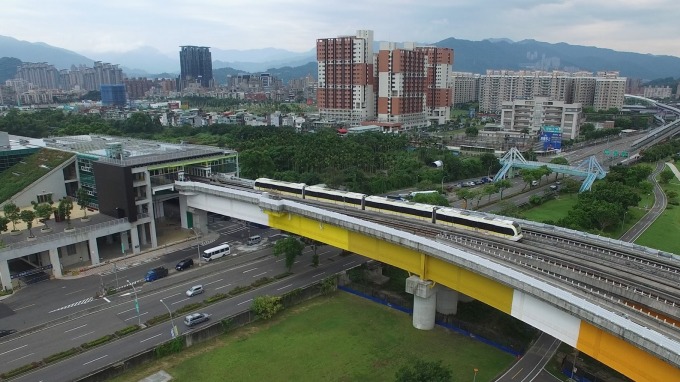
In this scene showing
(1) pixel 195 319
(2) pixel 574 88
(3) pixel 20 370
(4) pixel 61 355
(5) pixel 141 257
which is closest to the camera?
(3) pixel 20 370

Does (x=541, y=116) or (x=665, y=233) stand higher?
(x=541, y=116)

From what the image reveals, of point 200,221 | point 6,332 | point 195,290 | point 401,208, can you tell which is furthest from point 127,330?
point 401,208

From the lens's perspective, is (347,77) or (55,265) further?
(347,77)

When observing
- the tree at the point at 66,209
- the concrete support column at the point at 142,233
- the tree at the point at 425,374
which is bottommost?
the concrete support column at the point at 142,233

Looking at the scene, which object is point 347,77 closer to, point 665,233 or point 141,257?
point 665,233

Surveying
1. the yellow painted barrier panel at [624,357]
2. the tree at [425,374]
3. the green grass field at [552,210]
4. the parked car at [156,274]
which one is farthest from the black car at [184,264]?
the green grass field at [552,210]

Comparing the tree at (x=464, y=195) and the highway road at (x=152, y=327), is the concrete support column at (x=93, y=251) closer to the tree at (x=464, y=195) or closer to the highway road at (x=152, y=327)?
Answer: the highway road at (x=152, y=327)
